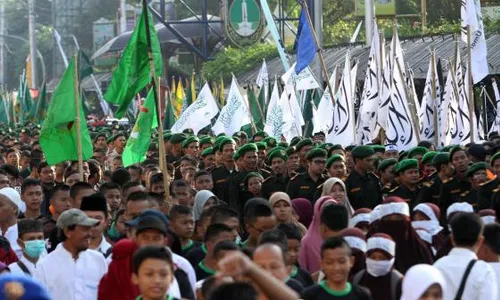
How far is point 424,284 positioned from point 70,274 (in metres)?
2.77

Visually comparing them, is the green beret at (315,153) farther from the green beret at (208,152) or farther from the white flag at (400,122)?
the white flag at (400,122)

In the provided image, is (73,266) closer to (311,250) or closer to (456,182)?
(311,250)

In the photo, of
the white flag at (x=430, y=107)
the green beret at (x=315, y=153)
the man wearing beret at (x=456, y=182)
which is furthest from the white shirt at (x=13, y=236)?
the white flag at (x=430, y=107)

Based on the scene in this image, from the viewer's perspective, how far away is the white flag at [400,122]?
20.8 metres

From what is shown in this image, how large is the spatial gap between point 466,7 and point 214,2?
48589 mm

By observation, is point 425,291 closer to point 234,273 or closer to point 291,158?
point 234,273

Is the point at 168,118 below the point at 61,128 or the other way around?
below

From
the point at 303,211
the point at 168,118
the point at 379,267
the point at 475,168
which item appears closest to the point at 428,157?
the point at 475,168

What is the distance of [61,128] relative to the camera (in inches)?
659

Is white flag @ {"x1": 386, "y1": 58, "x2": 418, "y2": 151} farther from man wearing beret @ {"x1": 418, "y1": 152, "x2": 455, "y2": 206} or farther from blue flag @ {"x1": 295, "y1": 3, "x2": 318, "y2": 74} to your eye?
man wearing beret @ {"x1": 418, "y1": 152, "x2": 455, "y2": 206}

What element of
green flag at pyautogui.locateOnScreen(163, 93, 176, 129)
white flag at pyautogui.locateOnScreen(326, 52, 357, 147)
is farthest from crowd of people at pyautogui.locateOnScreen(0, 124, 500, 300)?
green flag at pyautogui.locateOnScreen(163, 93, 176, 129)

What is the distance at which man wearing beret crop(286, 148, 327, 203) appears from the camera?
16.5 metres

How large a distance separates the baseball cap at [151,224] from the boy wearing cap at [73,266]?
1.78 feet

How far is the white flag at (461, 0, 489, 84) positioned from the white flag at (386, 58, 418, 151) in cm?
97
